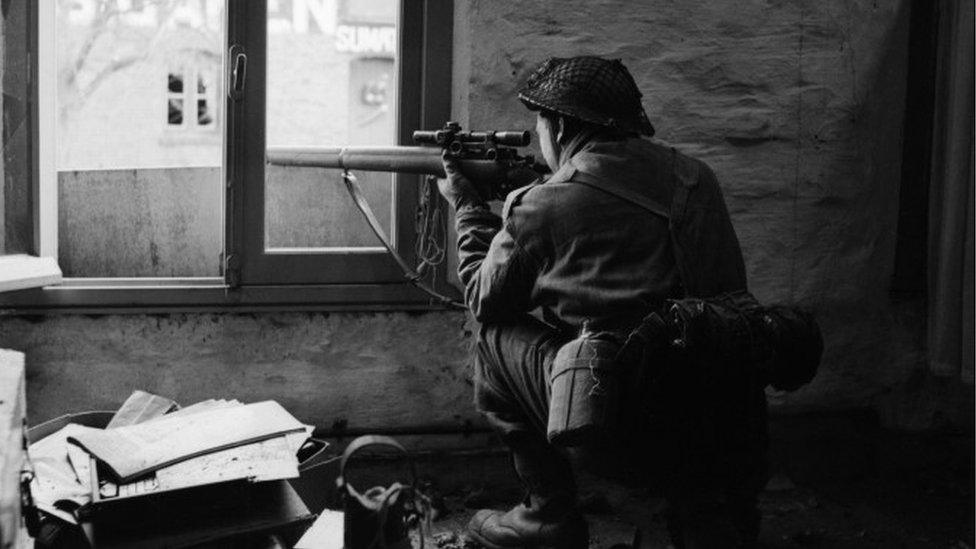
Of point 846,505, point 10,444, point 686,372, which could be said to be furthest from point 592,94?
point 846,505

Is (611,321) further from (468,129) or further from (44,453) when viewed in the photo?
(44,453)

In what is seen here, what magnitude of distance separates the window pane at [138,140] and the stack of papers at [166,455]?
1172 mm

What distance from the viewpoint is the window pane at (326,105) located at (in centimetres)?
424

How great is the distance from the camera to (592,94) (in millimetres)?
3363

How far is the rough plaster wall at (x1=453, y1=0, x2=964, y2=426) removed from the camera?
4.32m

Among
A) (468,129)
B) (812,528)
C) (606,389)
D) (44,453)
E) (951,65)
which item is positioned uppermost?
(951,65)

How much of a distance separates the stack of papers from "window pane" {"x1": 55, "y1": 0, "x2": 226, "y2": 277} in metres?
1.17

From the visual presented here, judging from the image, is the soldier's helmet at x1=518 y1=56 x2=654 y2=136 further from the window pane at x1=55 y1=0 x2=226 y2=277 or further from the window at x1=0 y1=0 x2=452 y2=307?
the window pane at x1=55 y1=0 x2=226 y2=277

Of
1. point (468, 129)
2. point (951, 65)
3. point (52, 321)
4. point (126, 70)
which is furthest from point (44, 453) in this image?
point (951, 65)

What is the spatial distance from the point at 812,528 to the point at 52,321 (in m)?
2.95

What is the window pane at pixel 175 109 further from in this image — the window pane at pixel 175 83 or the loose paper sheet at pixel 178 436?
the loose paper sheet at pixel 178 436

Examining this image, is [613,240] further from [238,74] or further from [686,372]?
[238,74]

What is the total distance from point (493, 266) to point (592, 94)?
600mm

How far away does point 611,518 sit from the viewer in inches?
167
